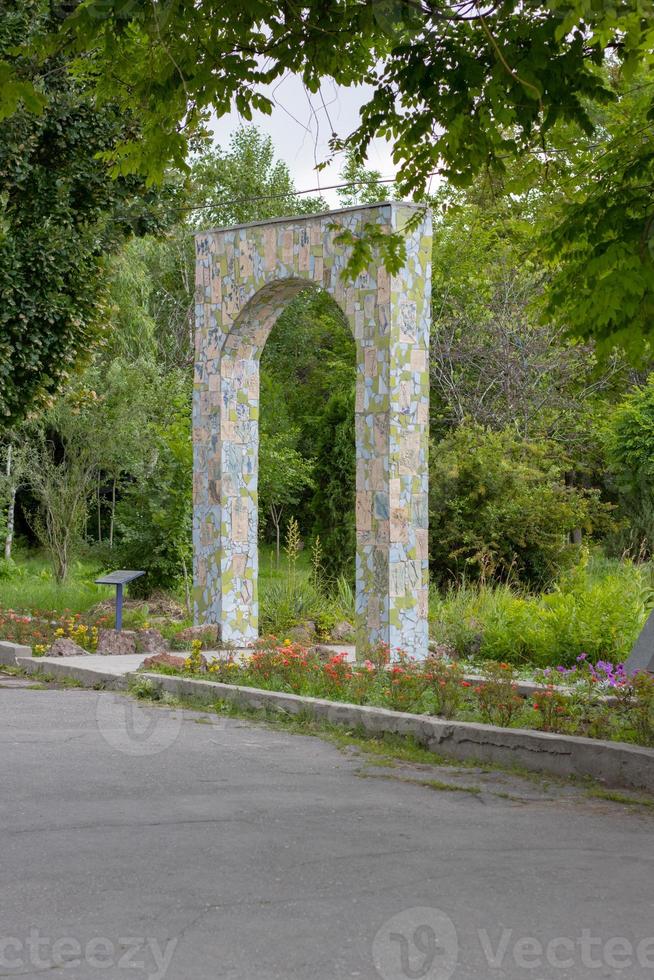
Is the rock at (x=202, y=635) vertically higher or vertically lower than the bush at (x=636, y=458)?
lower

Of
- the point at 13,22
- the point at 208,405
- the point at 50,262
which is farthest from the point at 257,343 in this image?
the point at 13,22

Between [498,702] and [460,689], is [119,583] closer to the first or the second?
[460,689]

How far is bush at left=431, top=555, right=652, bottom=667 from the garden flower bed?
375mm

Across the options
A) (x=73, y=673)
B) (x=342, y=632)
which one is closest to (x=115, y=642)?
(x=73, y=673)

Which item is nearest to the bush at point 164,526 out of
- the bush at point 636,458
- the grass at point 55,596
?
the grass at point 55,596

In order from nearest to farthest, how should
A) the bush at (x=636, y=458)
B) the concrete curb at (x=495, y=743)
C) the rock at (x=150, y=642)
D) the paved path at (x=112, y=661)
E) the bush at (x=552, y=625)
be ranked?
1. the concrete curb at (x=495, y=743)
2. the paved path at (x=112, y=661)
3. the bush at (x=552, y=625)
4. the rock at (x=150, y=642)
5. the bush at (x=636, y=458)

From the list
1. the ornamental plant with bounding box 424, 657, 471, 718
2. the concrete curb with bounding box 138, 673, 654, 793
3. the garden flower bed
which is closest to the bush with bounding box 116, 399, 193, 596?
the garden flower bed

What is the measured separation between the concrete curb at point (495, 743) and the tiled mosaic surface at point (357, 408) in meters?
2.63

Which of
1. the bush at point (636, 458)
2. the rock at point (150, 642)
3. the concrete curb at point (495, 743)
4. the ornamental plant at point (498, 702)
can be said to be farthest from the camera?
the bush at point (636, 458)

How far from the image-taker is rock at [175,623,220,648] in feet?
44.7

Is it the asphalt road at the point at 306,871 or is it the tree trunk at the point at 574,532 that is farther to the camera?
the tree trunk at the point at 574,532

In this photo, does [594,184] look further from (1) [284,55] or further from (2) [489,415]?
(2) [489,415]

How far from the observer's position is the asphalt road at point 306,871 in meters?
3.99

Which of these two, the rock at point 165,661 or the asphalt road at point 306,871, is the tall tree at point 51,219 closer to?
the rock at point 165,661
